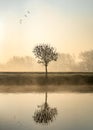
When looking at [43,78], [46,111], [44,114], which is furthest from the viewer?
[43,78]

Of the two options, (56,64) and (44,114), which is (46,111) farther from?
(56,64)

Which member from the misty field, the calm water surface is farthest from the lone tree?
the calm water surface

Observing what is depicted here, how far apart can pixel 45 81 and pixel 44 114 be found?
112 cm

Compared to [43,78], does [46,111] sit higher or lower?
lower

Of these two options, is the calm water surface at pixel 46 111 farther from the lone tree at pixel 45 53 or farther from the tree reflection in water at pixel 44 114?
the lone tree at pixel 45 53

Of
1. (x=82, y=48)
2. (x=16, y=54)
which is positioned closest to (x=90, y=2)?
(x=82, y=48)

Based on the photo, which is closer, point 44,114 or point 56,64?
point 44,114

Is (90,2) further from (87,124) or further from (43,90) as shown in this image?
(87,124)

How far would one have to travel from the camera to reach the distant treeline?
201 inches

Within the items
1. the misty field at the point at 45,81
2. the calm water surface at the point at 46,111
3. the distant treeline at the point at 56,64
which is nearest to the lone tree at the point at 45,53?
the distant treeline at the point at 56,64

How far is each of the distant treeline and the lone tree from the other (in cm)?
7

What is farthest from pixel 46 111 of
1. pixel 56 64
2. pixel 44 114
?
pixel 56 64

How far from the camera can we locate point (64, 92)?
4953mm

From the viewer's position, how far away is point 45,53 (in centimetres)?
510
